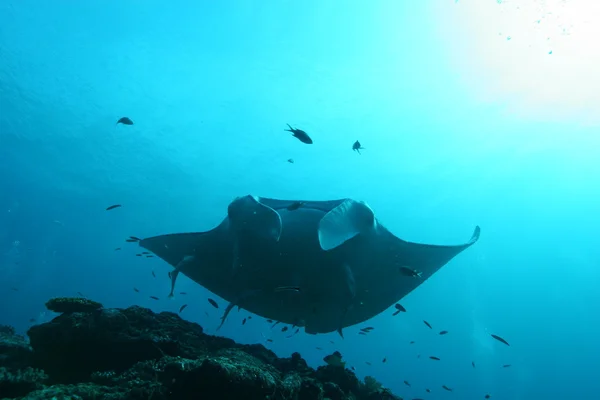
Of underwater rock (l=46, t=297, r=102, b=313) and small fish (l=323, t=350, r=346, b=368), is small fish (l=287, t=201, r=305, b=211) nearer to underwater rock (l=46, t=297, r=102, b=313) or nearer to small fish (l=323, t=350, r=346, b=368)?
small fish (l=323, t=350, r=346, b=368)

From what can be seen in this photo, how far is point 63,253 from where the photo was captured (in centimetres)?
8050

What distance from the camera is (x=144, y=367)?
475 cm

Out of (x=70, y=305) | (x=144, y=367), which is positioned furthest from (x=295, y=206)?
(x=70, y=305)

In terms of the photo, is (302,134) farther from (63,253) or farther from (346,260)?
(63,253)

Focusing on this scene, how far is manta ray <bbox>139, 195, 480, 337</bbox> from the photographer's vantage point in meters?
5.48

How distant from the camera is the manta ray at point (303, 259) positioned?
5.48 meters

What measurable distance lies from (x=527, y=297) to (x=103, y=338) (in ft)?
306

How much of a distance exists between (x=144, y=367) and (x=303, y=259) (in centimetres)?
279

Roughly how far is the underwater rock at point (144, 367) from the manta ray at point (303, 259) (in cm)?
86

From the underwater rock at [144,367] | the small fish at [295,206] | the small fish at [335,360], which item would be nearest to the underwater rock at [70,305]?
the underwater rock at [144,367]

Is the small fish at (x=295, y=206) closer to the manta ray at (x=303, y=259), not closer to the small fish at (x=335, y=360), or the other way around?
the manta ray at (x=303, y=259)

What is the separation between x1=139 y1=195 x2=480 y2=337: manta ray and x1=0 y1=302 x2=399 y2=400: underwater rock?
86 centimetres

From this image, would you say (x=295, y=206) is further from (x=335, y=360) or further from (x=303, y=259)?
(x=335, y=360)

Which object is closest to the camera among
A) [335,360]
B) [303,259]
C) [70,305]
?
[303,259]
